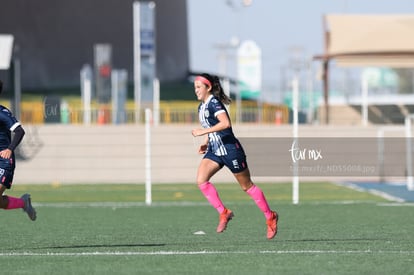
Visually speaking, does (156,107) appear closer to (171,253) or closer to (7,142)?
(7,142)

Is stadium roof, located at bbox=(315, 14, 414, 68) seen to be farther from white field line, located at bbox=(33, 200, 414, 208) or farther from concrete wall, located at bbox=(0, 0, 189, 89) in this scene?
white field line, located at bbox=(33, 200, 414, 208)

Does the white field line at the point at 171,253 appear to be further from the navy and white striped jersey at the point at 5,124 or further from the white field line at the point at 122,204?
the white field line at the point at 122,204

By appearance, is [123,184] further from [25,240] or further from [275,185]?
[25,240]

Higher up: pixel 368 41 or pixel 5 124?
pixel 368 41

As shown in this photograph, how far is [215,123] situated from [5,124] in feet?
8.29

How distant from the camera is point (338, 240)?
14.8 metres

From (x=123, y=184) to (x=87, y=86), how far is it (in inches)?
162

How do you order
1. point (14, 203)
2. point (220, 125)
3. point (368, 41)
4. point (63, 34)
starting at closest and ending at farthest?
point (220, 125)
point (14, 203)
point (368, 41)
point (63, 34)

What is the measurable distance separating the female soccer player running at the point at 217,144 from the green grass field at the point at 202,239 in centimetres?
54

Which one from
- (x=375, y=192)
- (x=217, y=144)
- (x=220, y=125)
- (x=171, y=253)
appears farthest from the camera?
(x=375, y=192)

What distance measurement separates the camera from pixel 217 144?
14383 mm

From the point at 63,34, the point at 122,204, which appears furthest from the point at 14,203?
the point at 63,34

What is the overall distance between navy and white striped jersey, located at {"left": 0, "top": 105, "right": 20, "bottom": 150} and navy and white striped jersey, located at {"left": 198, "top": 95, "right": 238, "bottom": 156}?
2313mm

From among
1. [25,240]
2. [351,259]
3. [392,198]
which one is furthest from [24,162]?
[351,259]
